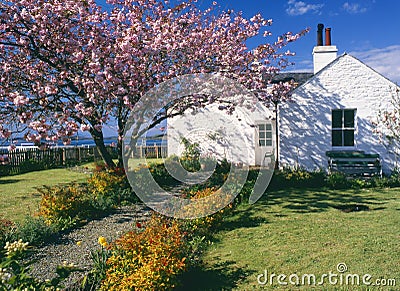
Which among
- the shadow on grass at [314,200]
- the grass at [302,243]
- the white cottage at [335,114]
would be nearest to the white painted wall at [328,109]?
the white cottage at [335,114]

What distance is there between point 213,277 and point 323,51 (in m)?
12.0

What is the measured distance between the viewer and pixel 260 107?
1337cm

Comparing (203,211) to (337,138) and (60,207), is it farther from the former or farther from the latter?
(337,138)

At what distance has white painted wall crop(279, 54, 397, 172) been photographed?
1244 cm

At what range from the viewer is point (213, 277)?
4453 mm

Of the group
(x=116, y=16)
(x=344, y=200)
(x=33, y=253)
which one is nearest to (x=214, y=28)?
(x=116, y=16)

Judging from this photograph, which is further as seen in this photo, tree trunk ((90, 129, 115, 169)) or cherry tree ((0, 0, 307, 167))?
tree trunk ((90, 129, 115, 169))

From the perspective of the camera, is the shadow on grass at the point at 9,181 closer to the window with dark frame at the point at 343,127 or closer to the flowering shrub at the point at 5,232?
the flowering shrub at the point at 5,232

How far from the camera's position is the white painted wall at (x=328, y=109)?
1244 cm

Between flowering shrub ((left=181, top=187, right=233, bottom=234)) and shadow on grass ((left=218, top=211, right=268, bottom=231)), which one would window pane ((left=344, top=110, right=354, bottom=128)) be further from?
flowering shrub ((left=181, top=187, right=233, bottom=234))

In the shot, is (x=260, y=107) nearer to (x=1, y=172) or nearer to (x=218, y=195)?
(x=218, y=195)

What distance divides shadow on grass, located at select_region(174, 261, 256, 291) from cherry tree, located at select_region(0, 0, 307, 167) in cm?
313

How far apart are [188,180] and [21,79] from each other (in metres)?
5.54

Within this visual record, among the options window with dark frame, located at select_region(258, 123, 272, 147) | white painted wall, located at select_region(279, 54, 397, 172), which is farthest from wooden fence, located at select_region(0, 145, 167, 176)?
white painted wall, located at select_region(279, 54, 397, 172)
